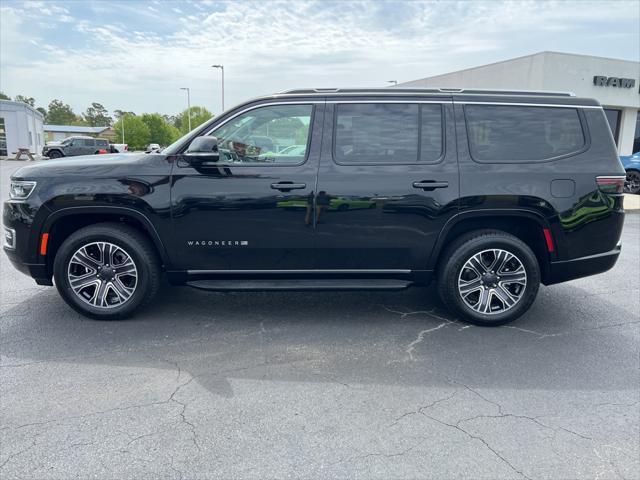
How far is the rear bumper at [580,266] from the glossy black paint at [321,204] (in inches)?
1.1

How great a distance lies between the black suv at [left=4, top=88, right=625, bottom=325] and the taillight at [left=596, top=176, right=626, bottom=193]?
1 cm

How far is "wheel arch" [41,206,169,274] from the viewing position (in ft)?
13.8

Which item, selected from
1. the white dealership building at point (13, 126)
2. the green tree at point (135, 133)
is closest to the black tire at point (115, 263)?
the white dealership building at point (13, 126)

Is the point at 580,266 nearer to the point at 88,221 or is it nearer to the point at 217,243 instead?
the point at 217,243

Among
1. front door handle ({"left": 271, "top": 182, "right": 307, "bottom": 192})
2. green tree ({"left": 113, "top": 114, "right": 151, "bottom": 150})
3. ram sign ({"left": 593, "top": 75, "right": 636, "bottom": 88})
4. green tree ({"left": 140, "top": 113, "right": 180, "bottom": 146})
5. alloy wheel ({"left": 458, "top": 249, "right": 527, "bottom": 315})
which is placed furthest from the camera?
green tree ({"left": 140, "top": 113, "right": 180, "bottom": 146})

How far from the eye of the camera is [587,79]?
23.3 m

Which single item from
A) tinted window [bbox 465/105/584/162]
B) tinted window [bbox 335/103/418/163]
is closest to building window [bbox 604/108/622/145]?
tinted window [bbox 465/105/584/162]

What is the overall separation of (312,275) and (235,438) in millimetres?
1884

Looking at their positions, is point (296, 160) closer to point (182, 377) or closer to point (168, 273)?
point (168, 273)

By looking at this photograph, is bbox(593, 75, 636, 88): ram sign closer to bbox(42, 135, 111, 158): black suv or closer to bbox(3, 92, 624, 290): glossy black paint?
bbox(3, 92, 624, 290): glossy black paint

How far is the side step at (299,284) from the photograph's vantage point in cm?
425

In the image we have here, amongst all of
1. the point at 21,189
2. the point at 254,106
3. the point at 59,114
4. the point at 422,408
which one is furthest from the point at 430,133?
the point at 59,114

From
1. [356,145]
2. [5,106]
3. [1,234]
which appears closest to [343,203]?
[356,145]

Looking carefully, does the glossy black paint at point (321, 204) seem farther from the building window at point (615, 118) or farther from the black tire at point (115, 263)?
the building window at point (615, 118)
